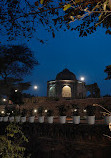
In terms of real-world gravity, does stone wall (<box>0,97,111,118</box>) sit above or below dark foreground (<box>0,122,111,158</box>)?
above

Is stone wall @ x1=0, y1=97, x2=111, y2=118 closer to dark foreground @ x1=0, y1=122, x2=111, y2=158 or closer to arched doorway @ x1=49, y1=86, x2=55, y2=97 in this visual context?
dark foreground @ x1=0, y1=122, x2=111, y2=158

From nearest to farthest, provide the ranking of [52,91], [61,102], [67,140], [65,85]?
[67,140]
[61,102]
[65,85]
[52,91]

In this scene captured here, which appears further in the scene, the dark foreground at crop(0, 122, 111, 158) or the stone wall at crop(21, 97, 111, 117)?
the stone wall at crop(21, 97, 111, 117)

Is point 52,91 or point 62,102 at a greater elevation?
point 52,91

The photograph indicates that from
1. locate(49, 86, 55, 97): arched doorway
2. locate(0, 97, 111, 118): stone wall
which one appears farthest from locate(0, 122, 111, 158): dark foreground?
locate(49, 86, 55, 97): arched doorway

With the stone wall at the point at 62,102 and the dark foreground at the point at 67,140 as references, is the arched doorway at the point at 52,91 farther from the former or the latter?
the dark foreground at the point at 67,140

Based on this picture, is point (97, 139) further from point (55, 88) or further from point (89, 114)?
point (55, 88)

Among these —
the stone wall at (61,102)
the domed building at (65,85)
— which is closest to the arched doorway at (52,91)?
the domed building at (65,85)

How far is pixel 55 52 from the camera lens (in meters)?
155

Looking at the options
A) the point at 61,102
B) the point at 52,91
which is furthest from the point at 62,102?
the point at 52,91

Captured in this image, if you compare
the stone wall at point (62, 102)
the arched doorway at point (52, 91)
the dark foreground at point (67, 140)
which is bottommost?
the dark foreground at point (67, 140)

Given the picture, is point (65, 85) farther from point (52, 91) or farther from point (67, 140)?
point (67, 140)

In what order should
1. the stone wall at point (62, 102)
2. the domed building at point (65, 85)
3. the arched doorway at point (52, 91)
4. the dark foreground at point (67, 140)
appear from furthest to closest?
the arched doorway at point (52, 91)
the domed building at point (65, 85)
the stone wall at point (62, 102)
the dark foreground at point (67, 140)

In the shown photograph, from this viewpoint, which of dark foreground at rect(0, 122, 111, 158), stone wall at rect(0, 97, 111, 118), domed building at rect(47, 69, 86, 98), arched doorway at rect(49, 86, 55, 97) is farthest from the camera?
arched doorway at rect(49, 86, 55, 97)
